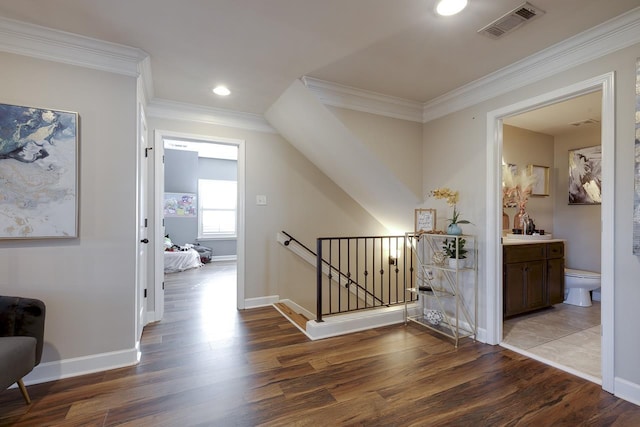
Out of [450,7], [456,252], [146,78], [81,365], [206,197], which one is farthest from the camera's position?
[206,197]

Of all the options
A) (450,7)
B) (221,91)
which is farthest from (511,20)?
(221,91)

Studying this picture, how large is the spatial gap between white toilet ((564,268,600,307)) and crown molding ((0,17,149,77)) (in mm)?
5247

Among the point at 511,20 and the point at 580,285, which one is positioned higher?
the point at 511,20

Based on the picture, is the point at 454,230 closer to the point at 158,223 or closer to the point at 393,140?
the point at 393,140

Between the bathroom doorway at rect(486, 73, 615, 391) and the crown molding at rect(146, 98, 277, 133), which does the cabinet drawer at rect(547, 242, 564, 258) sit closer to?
the bathroom doorway at rect(486, 73, 615, 391)

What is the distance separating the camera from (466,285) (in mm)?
2990

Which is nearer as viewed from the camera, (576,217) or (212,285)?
(576,217)

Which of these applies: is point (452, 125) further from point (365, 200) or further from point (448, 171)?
point (365, 200)

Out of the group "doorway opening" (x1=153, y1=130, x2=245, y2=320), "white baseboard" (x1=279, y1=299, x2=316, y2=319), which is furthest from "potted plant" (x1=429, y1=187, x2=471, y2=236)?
"doorway opening" (x1=153, y1=130, x2=245, y2=320)

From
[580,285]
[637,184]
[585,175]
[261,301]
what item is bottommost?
[261,301]

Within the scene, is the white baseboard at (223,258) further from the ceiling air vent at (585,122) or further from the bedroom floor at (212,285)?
the ceiling air vent at (585,122)

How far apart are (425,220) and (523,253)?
1227 mm

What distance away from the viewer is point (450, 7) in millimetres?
1771

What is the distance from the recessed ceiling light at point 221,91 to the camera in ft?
9.56
